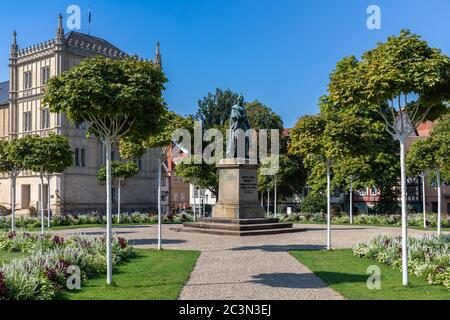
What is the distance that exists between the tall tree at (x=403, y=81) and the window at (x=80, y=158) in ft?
147

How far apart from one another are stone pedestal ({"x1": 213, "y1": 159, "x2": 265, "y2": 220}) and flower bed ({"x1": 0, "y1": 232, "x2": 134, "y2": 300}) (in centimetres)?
1020

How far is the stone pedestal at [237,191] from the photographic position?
2684 centimetres

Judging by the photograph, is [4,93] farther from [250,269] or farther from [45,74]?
[250,269]

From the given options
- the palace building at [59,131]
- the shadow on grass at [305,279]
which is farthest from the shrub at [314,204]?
the shadow on grass at [305,279]

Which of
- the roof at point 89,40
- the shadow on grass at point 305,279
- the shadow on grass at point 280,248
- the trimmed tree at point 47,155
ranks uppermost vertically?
the roof at point 89,40

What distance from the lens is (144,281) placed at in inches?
476

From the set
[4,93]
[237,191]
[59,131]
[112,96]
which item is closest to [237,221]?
[237,191]

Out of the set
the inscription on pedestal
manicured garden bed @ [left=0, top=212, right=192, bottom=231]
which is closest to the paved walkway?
the inscription on pedestal

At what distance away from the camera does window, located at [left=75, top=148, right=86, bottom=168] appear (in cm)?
5403

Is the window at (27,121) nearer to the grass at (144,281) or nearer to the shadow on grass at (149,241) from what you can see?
the shadow on grass at (149,241)

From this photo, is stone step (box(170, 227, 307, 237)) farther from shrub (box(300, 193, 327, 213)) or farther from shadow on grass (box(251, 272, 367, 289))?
shrub (box(300, 193, 327, 213))

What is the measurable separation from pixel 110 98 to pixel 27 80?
50.3m
